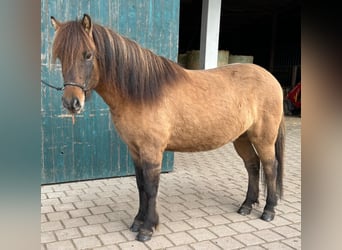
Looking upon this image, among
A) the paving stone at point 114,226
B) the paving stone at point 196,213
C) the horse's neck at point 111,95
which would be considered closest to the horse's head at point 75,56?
the horse's neck at point 111,95

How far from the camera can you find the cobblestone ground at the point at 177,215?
252cm

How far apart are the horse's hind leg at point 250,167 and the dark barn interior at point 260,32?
6954mm

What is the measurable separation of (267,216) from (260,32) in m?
11.4

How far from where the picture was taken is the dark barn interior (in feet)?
33.9

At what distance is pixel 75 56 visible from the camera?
6.88ft

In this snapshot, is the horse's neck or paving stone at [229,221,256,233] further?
paving stone at [229,221,256,233]

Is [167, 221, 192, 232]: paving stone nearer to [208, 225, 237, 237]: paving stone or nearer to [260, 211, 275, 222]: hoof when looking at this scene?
[208, 225, 237, 237]: paving stone

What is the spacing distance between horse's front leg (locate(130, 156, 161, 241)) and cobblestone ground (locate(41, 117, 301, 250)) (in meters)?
0.08

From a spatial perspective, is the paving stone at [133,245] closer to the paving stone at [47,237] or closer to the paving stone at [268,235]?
the paving stone at [47,237]

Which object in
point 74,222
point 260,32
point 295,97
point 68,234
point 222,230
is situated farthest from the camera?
point 260,32

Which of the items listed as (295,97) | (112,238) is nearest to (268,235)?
(112,238)

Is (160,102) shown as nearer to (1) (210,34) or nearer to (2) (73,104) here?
(2) (73,104)

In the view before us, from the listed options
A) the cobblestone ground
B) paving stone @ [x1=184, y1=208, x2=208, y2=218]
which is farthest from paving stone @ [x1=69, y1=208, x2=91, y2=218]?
paving stone @ [x1=184, y1=208, x2=208, y2=218]

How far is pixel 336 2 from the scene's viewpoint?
447mm
